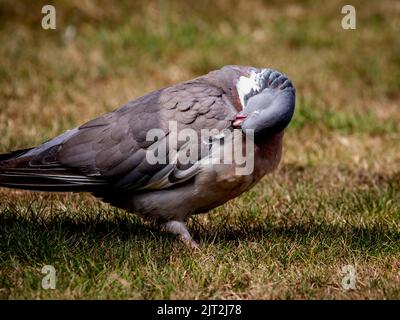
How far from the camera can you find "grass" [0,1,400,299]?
11.7 ft

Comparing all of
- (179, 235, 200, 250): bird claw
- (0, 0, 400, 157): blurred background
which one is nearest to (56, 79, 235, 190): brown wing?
(179, 235, 200, 250): bird claw

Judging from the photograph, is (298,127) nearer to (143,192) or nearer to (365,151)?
(365,151)

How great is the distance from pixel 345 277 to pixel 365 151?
271 cm

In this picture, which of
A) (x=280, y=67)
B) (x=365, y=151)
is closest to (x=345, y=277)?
(x=365, y=151)

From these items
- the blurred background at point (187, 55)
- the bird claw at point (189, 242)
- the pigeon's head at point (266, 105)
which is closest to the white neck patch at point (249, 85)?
the pigeon's head at point (266, 105)

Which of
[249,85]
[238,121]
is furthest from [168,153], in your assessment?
[249,85]

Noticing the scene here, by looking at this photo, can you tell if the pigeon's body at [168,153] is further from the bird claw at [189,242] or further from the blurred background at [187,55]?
the blurred background at [187,55]

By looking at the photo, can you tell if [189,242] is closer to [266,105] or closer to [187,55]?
[266,105]

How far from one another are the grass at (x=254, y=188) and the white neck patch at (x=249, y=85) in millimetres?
768

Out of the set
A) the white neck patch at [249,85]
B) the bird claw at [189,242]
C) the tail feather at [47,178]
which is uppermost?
the white neck patch at [249,85]

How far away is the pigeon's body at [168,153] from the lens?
3822mm

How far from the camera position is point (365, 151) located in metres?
6.16

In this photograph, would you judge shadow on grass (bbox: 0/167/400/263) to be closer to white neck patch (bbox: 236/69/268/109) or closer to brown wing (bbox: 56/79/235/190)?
brown wing (bbox: 56/79/235/190)

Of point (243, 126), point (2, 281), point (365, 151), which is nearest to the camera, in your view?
point (2, 281)
